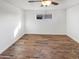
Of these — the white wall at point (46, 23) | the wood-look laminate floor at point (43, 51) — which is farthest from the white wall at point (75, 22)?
the white wall at point (46, 23)

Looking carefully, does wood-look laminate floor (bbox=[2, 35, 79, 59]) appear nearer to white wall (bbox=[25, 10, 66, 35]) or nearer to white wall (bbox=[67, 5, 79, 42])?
white wall (bbox=[67, 5, 79, 42])

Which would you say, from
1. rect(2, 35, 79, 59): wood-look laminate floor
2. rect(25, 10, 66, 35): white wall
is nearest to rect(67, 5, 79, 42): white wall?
rect(2, 35, 79, 59): wood-look laminate floor

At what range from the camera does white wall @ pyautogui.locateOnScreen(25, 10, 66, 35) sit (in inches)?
377

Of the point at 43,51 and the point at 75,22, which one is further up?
the point at 75,22

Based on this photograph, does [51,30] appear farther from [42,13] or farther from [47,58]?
[47,58]

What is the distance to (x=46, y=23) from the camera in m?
9.74

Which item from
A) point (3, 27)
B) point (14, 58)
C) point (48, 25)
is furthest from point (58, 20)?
point (14, 58)

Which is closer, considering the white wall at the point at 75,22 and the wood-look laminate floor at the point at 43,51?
the wood-look laminate floor at the point at 43,51

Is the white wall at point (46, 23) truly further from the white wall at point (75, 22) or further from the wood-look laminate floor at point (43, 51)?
the wood-look laminate floor at point (43, 51)

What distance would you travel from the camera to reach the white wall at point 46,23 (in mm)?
9586

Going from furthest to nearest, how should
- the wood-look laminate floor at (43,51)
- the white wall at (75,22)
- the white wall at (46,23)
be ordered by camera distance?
the white wall at (46,23), the white wall at (75,22), the wood-look laminate floor at (43,51)

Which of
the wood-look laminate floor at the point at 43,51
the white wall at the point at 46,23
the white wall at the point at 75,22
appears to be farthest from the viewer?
the white wall at the point at 46,23

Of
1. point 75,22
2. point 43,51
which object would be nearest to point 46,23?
point 75,22

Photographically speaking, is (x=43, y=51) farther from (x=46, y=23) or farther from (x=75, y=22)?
(x=46, y=23)
